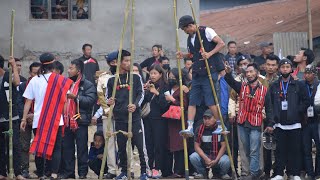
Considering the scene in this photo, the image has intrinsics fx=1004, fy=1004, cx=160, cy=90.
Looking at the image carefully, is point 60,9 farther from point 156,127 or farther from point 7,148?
point 7,148

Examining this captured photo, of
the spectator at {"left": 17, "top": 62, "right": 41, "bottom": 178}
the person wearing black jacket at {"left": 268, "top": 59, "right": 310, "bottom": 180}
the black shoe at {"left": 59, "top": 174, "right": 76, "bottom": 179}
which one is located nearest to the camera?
the person wearing black jacket at {"left": 268, "top": 59, "right": 310, "bottom": 180}

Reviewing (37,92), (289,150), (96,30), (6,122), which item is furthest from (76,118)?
(96,30)

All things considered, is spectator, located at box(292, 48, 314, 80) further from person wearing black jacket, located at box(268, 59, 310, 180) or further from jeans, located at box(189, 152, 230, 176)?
jeans, located at box(189, 152, 230, 176)

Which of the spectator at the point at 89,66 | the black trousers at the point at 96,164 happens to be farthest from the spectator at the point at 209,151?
the spectator at the point at 89,66

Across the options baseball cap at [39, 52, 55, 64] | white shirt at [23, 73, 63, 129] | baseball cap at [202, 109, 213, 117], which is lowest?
baseball cap at [202, 109, 213, 117]

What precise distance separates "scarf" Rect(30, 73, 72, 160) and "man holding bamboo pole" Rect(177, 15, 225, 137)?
6.77 feet

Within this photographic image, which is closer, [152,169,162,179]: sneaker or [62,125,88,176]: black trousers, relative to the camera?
[62,125,88,176]: black trousers

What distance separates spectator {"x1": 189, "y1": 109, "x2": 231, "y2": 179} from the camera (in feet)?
54.2

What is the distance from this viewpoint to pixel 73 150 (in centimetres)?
1680

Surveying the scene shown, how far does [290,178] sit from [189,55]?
8.73 ft

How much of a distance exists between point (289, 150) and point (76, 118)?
3.55m

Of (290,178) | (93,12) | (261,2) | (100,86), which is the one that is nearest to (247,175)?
(290,178)

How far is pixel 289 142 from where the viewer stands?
53.5 feet

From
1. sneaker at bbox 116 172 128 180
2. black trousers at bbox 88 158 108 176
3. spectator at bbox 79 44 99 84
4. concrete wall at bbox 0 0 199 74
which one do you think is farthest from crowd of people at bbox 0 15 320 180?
concrete wall at bbox 0 0 199 74
